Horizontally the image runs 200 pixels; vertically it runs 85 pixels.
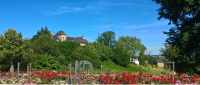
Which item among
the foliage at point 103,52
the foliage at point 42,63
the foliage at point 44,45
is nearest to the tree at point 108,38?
the foliage at point 103,52

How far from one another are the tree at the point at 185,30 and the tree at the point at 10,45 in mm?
19450

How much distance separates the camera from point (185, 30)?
2208cm

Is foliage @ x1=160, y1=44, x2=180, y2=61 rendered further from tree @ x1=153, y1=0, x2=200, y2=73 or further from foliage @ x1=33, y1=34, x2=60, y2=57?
foliage @ x1=33, y1=34, x2=60, y2=57

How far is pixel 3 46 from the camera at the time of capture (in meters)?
22.8

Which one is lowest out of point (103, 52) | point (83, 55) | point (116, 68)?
point (116, 68)

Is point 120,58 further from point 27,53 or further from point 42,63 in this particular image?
point 27,53

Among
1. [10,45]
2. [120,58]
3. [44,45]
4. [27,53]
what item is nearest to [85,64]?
[27,53]

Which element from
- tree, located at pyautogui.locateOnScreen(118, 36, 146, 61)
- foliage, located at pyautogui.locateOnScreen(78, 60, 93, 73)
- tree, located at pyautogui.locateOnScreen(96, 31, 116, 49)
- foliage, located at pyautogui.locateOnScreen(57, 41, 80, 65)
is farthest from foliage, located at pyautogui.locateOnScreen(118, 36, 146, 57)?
foliage, located at pyautogui.locateOnScreen(78, 60, 93, 73)

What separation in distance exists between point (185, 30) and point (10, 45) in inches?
888

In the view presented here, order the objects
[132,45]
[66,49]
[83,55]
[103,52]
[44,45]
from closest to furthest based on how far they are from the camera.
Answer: [44,45] < [83,55] < [66,49] < [103,52] < [132,45]

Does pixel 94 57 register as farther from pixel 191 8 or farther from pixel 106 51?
pixel 191 8

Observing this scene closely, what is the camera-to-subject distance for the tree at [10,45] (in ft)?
73.8

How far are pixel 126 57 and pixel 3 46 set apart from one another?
40.3 m

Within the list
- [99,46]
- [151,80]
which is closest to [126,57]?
[99,46]
